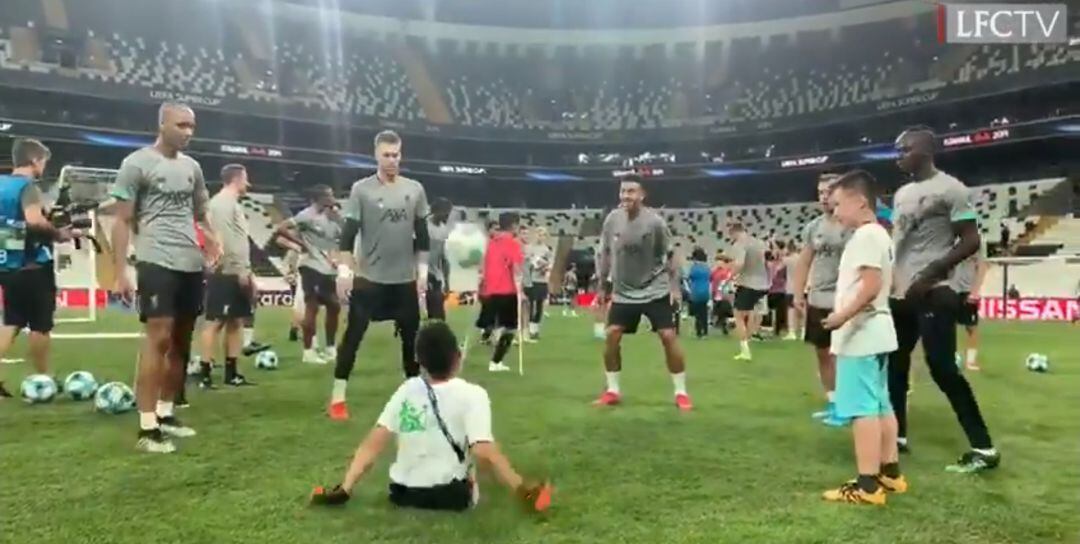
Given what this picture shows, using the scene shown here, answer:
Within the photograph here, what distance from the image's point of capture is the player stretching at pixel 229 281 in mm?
8773

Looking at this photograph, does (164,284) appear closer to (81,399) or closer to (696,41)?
(81,399)

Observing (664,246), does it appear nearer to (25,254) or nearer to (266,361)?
(266,361)

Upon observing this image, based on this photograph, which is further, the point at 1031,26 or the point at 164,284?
the point at 1031,26

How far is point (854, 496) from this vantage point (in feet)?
14.5

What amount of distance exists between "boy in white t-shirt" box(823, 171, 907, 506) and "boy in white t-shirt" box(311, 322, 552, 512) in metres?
1.61

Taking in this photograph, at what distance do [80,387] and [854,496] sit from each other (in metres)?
6.31

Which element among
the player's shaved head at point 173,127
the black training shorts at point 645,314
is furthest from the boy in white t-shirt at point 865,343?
the player's shaved head at point 173,127

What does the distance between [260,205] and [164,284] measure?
3415 cm

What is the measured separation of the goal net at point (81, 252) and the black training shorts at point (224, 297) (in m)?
1.39

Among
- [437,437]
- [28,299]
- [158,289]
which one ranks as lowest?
[437,437]

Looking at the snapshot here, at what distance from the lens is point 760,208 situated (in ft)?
149

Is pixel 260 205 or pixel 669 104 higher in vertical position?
pixel 669 104

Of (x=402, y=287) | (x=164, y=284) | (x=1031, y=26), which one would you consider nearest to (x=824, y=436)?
(x=402, y=287)

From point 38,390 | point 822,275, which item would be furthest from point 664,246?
point 38,390
